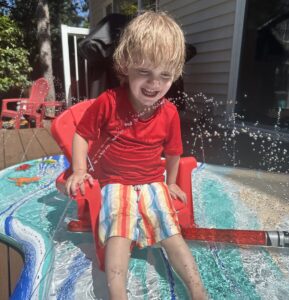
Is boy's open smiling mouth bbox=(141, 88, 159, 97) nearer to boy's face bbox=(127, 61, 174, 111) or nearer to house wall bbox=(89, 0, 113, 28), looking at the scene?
boy's face bbox=(127, 61, 174, 111)

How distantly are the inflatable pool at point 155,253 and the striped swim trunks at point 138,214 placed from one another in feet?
0.68

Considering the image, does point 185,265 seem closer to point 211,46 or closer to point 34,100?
point 211,46

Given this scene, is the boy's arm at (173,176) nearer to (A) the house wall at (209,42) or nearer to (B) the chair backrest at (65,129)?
(B) the chair backrest at (65,129)

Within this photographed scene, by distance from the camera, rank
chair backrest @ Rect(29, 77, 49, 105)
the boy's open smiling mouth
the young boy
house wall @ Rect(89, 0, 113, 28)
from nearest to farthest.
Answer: the young boy, the boy's open smiling mouth, chair backrest @ Rect(29, 77, 49, 105), house wall @ Rect(89, 0, 113, 28)

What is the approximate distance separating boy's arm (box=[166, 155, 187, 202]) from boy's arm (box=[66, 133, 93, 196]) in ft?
1.43

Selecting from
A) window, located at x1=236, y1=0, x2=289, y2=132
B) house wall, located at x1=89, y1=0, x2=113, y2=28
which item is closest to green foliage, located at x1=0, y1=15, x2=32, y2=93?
house wall, located at x1=89, y1=0, x2=113, y2=28

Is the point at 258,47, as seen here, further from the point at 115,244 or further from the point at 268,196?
the point at 115,244

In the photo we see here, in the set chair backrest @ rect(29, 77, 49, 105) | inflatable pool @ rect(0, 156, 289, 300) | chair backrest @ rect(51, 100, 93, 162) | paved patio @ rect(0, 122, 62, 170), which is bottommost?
paved patio @ rect(0, 122, 62, 170)

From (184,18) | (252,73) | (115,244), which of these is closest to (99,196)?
(115,244)

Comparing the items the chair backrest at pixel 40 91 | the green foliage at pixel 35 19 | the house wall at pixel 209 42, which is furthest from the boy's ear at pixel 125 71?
the green foliage at pixel 35 19

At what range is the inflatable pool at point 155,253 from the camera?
1463 millimetres

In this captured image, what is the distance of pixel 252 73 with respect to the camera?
4.46 m

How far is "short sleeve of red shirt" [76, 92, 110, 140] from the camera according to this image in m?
1.62

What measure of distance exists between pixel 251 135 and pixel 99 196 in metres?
3.18
